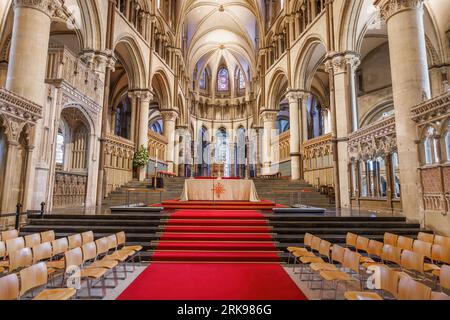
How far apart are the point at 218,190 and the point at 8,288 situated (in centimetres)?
743

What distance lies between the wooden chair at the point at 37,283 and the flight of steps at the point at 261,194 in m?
7.47

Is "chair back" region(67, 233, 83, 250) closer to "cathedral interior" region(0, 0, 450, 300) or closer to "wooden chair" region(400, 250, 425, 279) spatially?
"cathedral interior" region(0, 0, 450, 300)

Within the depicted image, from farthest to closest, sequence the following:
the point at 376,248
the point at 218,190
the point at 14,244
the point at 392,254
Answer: the point at 218,190
the point at 376,248
the point at 14,244
the point at 392,254

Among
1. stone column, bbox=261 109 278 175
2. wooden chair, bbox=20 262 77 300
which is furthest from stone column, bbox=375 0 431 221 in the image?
stone column, bbox=261 109 278 175

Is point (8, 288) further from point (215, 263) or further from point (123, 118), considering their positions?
point (123, 118)

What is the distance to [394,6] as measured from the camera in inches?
304

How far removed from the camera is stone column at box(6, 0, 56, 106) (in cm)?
712

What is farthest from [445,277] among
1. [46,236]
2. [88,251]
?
[46,236]

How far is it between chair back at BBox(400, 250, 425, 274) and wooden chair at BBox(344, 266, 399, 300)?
3.27 ft

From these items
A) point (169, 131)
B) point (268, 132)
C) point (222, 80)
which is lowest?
point (169, 131)

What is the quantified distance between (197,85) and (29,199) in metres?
25.7

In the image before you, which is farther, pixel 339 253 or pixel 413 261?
pixel 339 253

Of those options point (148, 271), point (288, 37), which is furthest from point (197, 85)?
point (148, 271)

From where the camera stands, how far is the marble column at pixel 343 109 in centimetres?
1096
